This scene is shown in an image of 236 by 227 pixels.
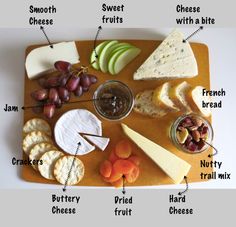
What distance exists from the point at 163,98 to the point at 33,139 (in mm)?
584

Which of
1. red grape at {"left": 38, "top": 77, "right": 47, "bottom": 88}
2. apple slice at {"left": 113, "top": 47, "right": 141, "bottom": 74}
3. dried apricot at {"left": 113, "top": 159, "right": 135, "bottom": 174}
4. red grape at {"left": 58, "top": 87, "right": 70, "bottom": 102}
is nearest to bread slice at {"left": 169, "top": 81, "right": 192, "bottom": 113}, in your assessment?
apple slice at {"left": 113, "top": 47, "right": 141, "bottom": 74}

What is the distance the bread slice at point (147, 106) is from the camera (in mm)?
1493

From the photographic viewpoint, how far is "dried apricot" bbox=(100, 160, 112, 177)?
147 centimetres

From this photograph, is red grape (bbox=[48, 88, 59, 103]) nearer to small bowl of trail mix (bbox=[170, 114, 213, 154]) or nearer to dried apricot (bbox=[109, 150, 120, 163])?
dried apricot (bbox=[109, 150, 120, 163])

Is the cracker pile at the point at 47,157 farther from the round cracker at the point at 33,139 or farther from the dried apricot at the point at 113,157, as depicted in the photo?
the dried apricot at the point at 113,157

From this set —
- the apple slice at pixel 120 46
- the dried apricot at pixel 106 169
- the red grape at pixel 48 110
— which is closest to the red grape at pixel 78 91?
the red grape at pixel 48 110

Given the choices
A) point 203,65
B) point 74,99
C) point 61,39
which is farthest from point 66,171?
point 203,65

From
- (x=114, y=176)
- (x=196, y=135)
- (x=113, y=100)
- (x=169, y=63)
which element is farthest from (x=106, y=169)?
(x=169, y=63)

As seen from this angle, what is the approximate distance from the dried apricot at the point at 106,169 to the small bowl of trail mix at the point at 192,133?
300 mm

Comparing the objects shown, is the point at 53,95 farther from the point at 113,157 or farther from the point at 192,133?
the point at 192,133

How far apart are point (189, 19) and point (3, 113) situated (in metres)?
0.95

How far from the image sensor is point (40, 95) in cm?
143

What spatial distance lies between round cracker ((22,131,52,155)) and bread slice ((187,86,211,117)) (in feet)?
2.09

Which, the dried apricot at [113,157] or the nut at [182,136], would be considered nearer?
the nut at [182,136]
